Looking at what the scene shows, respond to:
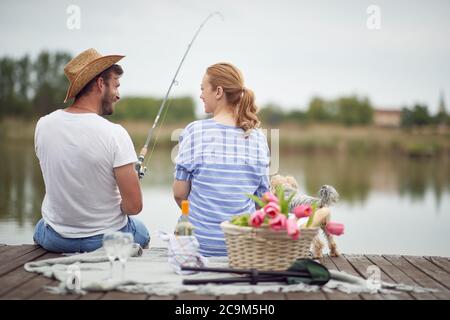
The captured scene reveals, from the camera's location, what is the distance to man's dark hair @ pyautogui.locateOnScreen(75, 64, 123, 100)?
3.91 m

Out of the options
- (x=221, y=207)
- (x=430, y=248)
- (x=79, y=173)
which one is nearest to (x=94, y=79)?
(x=79, y=173)

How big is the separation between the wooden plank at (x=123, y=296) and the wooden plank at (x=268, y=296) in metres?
0.45

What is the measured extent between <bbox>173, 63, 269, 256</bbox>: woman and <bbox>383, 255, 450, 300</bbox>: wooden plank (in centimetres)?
90

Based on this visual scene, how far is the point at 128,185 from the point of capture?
3.81 meters

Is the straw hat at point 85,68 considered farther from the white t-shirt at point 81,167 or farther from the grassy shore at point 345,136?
the grassy shore at point 345,136

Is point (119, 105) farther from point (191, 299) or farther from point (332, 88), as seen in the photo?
point (191, 299)

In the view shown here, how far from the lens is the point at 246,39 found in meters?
28.5

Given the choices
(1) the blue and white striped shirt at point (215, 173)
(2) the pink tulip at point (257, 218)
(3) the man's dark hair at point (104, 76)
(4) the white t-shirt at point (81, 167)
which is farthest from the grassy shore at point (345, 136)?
(2) the pink tulip at point (257, 218)

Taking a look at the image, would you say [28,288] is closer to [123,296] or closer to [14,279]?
[14,279]

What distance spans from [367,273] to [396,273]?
155 millimetres

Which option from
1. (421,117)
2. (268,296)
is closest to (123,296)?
(268,296)

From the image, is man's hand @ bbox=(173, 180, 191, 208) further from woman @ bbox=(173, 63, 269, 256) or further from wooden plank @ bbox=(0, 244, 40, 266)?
wooden plank @ bbox=(0, 244, 40, 266)

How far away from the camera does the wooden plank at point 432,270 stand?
355 cm
